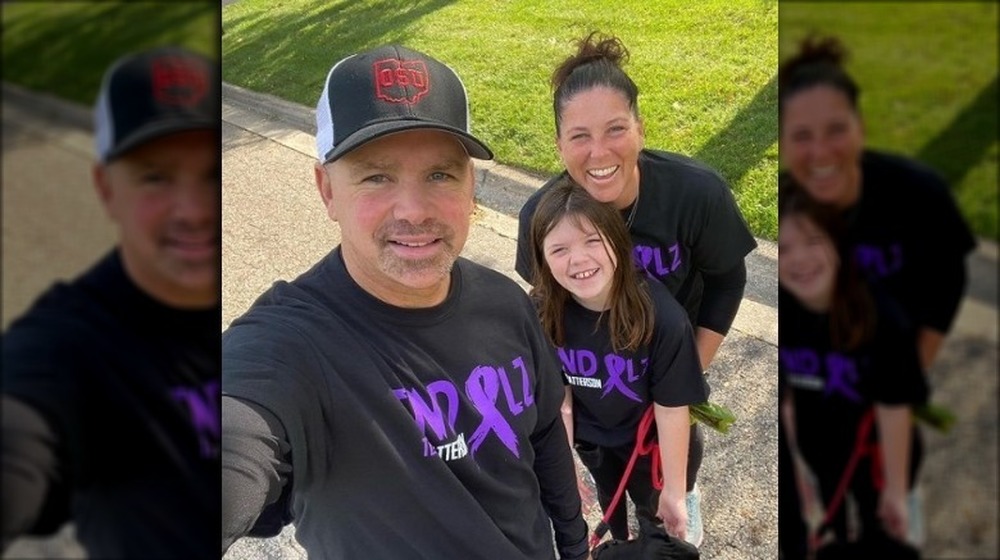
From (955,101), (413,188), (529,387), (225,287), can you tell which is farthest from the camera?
(225,287)

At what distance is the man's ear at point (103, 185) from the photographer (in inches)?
15.7

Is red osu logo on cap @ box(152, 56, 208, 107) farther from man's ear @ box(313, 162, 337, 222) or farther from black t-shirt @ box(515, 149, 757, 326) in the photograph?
black t-shirt @ box(515, 149, 757, 326)

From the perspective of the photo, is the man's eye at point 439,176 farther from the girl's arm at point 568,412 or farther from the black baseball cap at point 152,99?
the black baseball cap at point 152,99

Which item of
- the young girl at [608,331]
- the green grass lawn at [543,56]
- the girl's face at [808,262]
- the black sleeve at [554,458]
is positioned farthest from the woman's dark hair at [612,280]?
the girl's face at [808,262]

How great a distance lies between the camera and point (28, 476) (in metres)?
0.39

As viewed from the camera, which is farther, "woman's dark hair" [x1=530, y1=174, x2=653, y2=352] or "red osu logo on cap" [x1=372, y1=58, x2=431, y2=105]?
"woman's dark hair" [x1=530, y1=174, x2=653, y2=352]

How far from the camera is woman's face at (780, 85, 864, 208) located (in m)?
0.39

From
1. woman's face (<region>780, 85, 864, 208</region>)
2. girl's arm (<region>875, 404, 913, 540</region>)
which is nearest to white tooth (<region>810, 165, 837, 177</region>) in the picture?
woman's face (<region>780, 85, 864, 208</region>)

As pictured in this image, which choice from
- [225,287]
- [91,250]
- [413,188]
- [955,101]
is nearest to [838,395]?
[955,101]

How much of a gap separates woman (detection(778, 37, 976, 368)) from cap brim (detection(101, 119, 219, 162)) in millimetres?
309

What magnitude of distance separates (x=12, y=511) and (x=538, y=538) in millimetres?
1270

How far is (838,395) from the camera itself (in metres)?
0.41

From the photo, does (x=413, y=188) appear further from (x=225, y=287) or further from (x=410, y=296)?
(x=225, y=287)

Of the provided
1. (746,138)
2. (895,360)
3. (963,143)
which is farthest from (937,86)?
(746,138)
